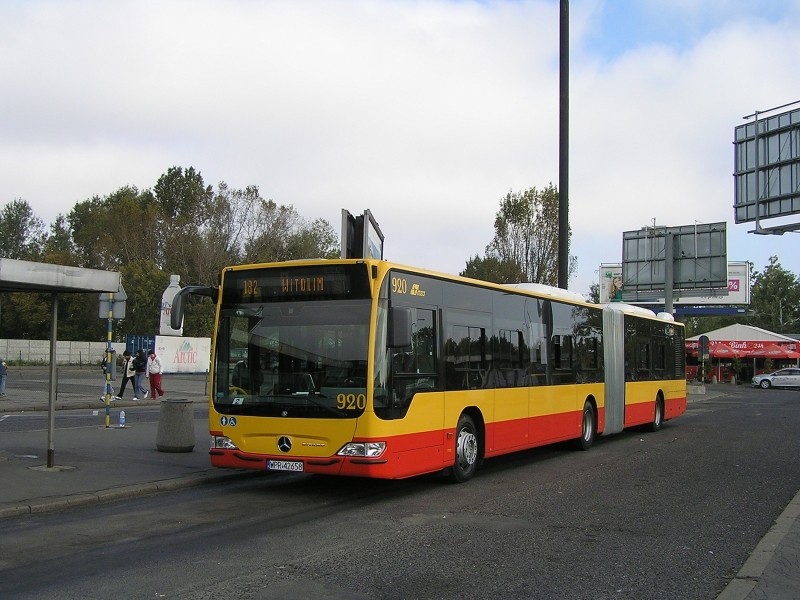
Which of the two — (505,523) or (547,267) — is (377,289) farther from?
(547,267)

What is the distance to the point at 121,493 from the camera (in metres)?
10.2

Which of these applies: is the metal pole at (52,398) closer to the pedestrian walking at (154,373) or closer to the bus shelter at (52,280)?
the bus shelter at (52,280)

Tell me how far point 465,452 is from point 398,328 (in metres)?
2.73

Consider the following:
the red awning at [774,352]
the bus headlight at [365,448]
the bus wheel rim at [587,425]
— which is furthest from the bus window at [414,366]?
the red awning at [774,352]

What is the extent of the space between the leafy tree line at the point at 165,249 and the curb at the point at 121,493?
→ 4094cm

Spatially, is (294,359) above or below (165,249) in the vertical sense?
below

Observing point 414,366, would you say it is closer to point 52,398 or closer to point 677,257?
point 52,398

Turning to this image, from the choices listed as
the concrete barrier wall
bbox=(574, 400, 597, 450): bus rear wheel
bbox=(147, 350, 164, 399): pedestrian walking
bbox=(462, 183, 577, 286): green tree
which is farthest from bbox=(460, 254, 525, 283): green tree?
bbox=(574, 400, 597, 450): bus rear wheel

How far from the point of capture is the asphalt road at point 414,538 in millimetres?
6363

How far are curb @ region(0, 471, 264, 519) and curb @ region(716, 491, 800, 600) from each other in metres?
6.99

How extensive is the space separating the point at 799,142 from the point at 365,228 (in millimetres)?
11932

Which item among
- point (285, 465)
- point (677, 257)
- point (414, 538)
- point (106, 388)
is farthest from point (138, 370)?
point (677, 257)

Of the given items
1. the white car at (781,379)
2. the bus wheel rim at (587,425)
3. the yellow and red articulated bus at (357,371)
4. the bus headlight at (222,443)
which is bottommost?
the white car at (781,379)

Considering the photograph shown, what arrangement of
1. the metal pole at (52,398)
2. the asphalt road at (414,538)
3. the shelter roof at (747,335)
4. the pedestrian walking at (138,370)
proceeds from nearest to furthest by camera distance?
the asphalt road at (414,538) → the metal pole at (52,398) → the pedestrian walking at (138,370) → the shelter roof at (747,335)
